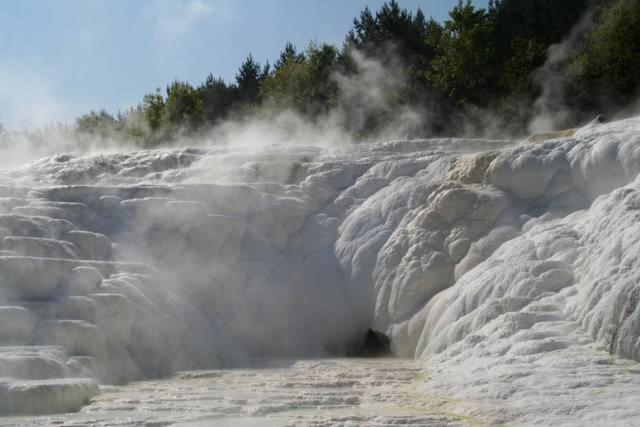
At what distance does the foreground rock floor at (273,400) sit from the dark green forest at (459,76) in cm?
1469

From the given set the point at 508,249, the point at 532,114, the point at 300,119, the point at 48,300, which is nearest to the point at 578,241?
the point at 508,249

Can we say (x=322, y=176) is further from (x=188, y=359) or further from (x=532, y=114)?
(x=532, y=114)

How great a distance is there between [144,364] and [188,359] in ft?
1.76

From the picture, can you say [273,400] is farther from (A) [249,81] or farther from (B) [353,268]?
(A) [249,81]

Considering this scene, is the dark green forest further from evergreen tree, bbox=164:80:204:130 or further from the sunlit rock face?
the sunlit rock face

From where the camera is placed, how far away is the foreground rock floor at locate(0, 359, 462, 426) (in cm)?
478

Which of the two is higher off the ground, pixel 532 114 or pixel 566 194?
pixel 532 114

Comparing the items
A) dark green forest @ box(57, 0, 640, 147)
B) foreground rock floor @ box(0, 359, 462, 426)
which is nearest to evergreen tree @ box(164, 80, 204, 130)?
dark green forest @ box(57, 0, 640, 147)

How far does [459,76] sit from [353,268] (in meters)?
14.0

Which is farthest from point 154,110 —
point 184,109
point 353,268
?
point 353,268

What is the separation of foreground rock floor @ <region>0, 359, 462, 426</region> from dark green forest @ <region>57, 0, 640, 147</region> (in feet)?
48.2

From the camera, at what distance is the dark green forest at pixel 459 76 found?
2030 centimetres

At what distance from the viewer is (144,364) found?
773 centimetres

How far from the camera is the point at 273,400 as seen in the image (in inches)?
218
